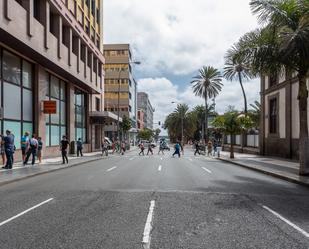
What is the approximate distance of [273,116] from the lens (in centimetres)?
3562

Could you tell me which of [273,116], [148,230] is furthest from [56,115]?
[148,230]

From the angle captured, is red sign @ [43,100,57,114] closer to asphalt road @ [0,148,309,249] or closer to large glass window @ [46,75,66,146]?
large glass window @ [46,75,66,146]

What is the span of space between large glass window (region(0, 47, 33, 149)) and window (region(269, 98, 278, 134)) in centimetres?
1987

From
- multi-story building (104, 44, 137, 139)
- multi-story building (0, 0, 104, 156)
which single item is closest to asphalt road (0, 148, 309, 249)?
multi-story building (0, 0, 104, 156)

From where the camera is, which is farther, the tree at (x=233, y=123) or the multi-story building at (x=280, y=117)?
the tree at (x=233, y=123)

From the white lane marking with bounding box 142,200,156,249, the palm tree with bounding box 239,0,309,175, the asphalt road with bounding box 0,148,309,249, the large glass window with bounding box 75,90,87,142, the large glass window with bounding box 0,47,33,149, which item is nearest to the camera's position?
the white lane marking with bounding box 142,200,156,249

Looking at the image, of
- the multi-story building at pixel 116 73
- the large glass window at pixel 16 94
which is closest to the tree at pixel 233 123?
the large glass window at pixel 16 94

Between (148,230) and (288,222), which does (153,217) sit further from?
(288,222)

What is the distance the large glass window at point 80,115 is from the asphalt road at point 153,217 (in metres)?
28.7

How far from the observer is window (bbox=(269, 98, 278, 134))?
113 feet

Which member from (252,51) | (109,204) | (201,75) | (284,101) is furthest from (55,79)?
(201,75)

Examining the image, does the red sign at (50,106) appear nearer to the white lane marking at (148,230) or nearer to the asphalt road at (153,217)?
the asphalt road at (153,217)

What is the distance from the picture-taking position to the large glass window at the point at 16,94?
23.1m

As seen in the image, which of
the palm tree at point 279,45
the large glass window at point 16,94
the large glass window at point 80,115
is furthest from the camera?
the large glass window at point 80,115
